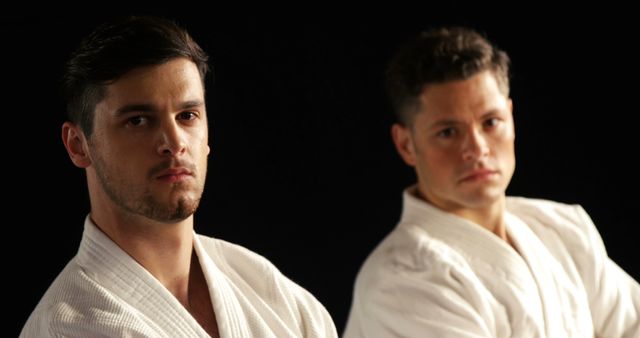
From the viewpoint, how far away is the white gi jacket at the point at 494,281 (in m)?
3.24

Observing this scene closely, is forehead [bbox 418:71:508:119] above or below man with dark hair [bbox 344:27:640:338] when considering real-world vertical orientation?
above

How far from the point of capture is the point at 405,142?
353cm

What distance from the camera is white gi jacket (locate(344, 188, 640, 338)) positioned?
3236 millimetres

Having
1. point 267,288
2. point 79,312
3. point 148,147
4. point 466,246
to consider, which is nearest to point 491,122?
point 466,246

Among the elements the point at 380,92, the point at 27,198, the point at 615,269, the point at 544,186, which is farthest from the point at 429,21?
the point at 27,198

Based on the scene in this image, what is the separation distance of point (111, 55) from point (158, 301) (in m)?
0.54

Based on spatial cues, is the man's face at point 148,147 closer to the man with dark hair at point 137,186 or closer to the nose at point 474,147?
the man with dark hair at point 137,186

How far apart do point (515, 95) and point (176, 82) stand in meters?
2.09

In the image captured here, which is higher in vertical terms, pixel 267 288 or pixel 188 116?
pixel 188 116

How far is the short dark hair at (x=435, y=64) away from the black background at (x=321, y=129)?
464mm

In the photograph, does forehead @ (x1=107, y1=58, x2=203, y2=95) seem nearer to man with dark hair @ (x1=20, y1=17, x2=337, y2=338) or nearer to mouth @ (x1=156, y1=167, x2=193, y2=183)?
man with dark hair @ (x1=20, y1=17, x2=337, y2=338)

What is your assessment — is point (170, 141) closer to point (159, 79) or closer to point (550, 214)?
point (159, 79)

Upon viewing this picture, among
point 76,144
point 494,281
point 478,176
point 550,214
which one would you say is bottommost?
point 494,281

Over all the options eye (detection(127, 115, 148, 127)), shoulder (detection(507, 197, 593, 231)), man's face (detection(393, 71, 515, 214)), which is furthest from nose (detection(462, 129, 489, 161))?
eye (detection(127, 115, 148, 127))
